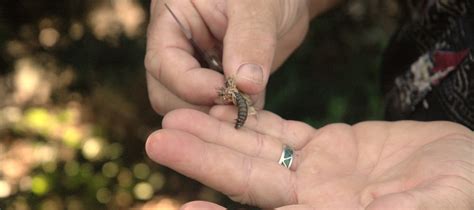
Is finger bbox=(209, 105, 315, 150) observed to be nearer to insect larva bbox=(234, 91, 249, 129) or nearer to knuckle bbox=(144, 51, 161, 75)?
insect larva bbox=(234, 91, 249, 129)

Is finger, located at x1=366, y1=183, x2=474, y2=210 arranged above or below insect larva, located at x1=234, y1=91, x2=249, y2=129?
above

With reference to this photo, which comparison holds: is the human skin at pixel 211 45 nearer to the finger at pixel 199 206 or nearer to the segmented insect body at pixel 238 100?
the segmented insect body at pixel 238 100

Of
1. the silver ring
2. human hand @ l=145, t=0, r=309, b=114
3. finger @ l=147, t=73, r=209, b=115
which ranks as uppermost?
human hand @ l=145, t=0, r=309, b=114

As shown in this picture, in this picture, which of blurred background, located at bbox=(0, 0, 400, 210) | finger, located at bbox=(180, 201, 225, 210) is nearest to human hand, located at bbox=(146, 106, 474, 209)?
finger, located at bbox=(180, 201, 225, 210)

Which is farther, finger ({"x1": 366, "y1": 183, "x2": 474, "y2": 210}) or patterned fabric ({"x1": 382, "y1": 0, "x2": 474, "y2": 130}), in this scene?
patterned fabric ({"x1": 382, "y1": 0, "x2": 474, "y2": 130})

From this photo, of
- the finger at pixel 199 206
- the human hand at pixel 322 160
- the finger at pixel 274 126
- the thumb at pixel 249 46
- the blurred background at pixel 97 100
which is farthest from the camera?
the blurred background at pixel 97 100

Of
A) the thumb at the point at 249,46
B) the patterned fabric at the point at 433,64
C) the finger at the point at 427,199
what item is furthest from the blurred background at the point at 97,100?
the finger at the point at 427,199

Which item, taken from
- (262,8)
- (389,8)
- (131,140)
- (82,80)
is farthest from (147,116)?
(262,8)

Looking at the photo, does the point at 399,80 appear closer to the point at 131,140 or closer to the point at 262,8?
the point at 262,8
